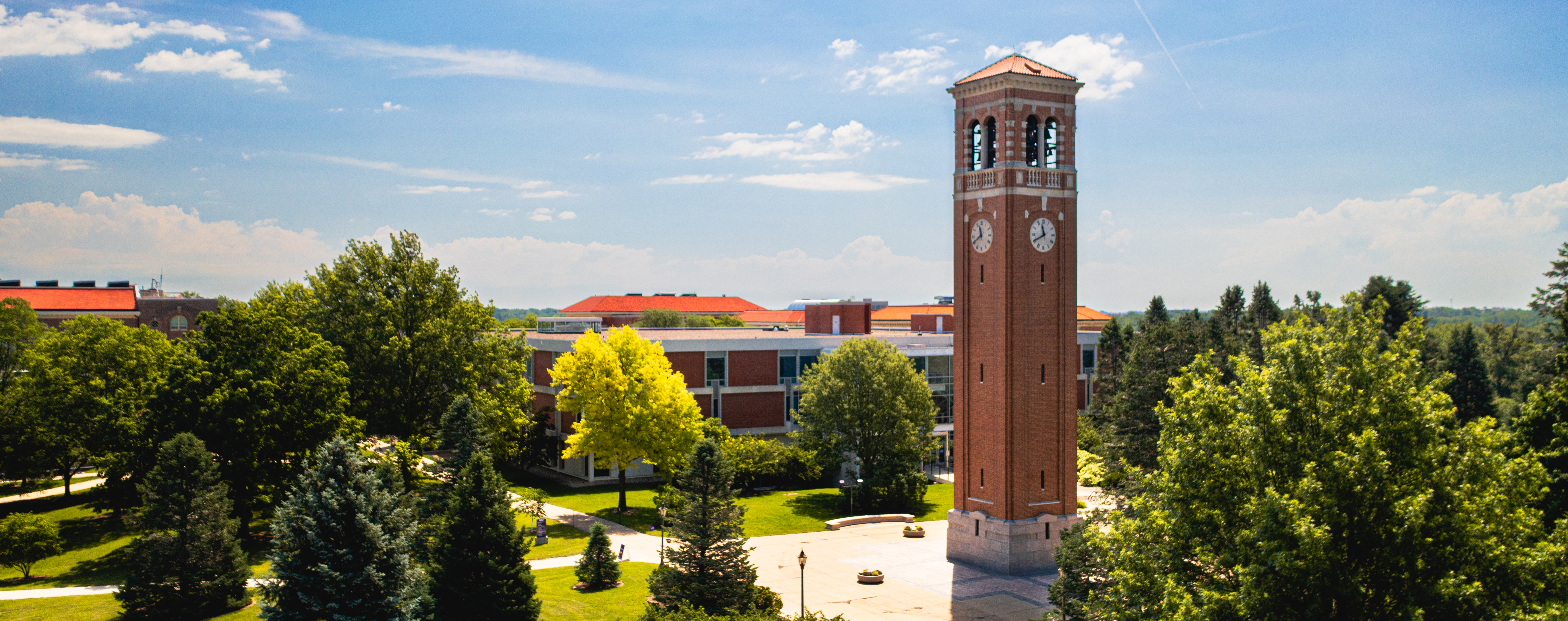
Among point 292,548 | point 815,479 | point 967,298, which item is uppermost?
point 967,298

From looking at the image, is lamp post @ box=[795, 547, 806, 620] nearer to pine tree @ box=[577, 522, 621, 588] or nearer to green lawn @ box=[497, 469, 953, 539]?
pine tree @ box=[577, 522, 621, 588]

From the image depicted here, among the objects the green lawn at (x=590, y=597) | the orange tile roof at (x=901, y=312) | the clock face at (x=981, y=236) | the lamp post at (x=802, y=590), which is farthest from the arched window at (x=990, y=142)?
the orange tile roof at (x=901, y=312)

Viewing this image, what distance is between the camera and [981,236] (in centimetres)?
3578

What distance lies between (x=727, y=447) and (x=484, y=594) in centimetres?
2443

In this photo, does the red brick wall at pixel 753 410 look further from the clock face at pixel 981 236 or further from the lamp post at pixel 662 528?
the clock face at pixel 981 236

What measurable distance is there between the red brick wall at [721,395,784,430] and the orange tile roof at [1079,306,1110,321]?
214ft

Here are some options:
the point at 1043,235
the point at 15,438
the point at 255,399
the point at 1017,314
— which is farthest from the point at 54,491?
the point at 1043,235

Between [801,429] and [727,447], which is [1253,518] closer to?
[727,447]

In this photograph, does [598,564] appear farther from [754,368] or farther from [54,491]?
[54,491]

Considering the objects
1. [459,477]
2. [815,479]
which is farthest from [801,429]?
[459,477]

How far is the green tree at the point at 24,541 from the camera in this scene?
32406mm

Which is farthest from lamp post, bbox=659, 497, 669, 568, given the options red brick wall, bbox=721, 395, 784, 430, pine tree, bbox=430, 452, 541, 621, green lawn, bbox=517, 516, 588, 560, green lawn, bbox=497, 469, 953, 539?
red brick wall, bbox=721, 395, 784, 430

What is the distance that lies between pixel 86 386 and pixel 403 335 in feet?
53.8

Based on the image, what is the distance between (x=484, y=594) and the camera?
24.7 meters
